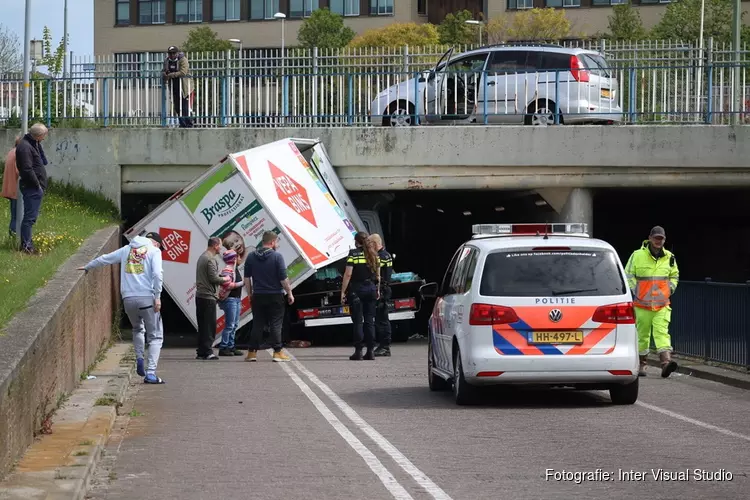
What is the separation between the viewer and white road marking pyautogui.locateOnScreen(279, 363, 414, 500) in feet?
27.2

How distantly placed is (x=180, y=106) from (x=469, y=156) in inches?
247

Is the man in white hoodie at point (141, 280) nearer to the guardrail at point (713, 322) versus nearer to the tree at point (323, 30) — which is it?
the guardrail at point (713, 322)

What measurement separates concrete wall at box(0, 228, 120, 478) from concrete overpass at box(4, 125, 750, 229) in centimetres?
772

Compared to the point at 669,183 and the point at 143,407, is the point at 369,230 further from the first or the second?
the point at 143,407

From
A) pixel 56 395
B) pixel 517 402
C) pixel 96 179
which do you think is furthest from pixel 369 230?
pixel 56 395

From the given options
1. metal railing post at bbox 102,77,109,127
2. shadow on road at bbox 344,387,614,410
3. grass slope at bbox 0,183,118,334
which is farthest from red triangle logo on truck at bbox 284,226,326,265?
metal railing post at bbox 102,77,109,127

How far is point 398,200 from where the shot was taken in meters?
33.1

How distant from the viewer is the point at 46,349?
10461 mm

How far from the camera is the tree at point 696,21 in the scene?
60562 mm

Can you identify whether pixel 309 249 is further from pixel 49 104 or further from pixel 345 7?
pixel 345 7

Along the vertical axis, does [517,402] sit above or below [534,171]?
below

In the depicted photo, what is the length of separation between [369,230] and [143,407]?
1364cm

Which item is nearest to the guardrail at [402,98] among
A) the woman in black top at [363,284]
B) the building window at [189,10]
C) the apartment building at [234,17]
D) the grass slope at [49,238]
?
the grass slope at [49,238]

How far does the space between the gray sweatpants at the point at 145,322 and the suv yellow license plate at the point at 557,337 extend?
185 inches
